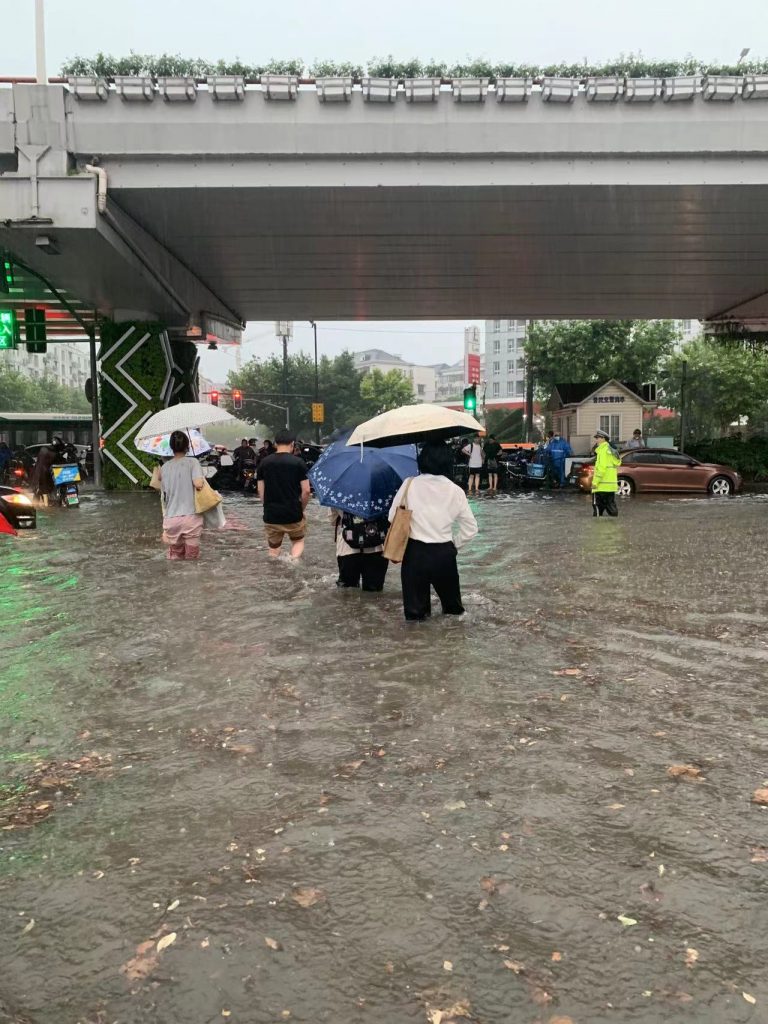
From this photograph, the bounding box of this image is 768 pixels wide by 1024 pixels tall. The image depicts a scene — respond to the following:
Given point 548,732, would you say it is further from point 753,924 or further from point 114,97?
point 114,97

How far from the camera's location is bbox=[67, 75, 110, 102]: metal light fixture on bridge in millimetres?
15420

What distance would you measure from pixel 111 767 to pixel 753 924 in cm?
313

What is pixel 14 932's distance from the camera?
122 inches

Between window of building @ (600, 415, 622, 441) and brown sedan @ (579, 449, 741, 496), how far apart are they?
18544 millimetres

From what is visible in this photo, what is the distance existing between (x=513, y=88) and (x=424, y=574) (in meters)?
11.2

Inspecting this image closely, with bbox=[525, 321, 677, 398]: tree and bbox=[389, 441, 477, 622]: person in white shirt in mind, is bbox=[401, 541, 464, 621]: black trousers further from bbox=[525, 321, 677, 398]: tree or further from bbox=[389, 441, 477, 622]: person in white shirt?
bbox=[525, 321, 677, 398]: tree

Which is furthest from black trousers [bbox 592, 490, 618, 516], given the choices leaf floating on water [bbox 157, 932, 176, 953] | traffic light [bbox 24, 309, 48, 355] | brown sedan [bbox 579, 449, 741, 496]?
leaf floating on water [bbox 157, 932, 176, 953]

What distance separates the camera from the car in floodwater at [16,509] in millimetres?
13852

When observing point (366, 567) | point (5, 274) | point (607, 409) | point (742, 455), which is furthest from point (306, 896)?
point (607, 409)

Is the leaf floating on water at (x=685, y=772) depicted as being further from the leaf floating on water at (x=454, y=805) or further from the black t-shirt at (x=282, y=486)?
the black t-shirt at (x=282, y=486)

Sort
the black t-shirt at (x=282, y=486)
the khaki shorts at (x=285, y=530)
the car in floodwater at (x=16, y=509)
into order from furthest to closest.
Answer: the car in floodwater at (x=16, y=509) → the khaki shorts at (x=285, y=530) → the black t-shirt at (x=282, y=486)

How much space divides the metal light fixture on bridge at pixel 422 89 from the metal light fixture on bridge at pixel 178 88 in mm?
3782

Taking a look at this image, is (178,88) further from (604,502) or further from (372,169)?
(604,502)

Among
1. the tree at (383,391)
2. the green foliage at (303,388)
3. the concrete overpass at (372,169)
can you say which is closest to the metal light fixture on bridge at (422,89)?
the concrete overpass at (372,169)
